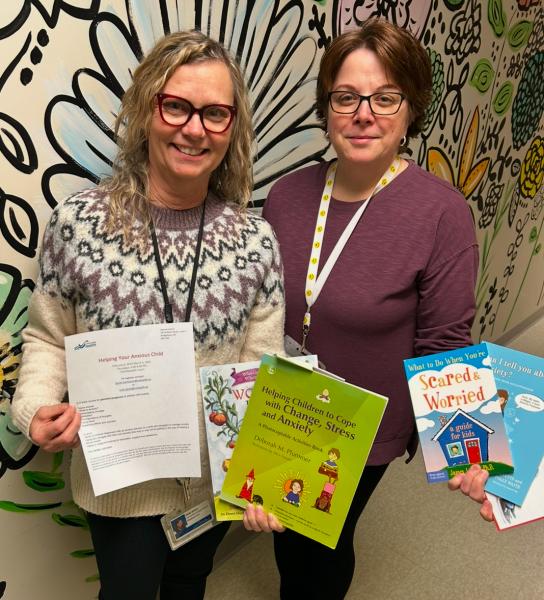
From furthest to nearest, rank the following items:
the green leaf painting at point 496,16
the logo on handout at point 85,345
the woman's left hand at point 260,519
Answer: the green leaf painting at point 496,16
the woman's left hand at point 260,519
the logo on handout at point 85,345

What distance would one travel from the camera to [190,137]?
100 cm

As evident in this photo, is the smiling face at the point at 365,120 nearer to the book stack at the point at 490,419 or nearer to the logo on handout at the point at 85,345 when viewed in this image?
the book stack at the point at 490,419

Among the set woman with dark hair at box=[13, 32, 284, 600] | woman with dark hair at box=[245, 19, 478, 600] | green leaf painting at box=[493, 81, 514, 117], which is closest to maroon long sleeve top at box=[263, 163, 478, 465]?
woman with dark hair at box=[245, 19, 478, 600]

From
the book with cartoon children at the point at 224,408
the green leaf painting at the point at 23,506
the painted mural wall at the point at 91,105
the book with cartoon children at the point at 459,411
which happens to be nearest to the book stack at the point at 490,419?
the book with cartoon children at the point at 459,411

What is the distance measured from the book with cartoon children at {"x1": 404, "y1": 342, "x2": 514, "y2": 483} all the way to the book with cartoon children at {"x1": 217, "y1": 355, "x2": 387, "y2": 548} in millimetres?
120

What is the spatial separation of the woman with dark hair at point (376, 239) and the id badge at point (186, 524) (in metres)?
0.13

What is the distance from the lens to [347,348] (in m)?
1.22

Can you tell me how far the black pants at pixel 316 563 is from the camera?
4.85ft

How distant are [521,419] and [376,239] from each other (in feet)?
1.53

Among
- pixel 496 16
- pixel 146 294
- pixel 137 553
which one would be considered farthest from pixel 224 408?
pixel 496 16

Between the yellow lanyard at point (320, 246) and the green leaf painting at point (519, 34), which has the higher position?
the green leaf painting at point (519, 34)

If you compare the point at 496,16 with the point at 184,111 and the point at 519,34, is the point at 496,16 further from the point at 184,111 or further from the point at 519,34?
the point at 184,111

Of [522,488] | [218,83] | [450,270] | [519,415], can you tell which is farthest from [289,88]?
[522,488]

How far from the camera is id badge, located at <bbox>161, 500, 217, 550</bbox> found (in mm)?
1157
